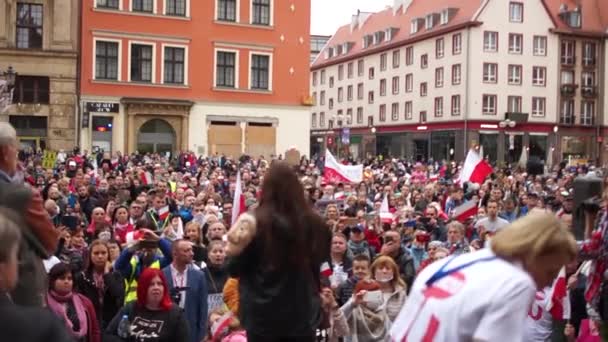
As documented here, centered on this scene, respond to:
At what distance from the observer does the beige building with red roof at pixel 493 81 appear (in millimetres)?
62625

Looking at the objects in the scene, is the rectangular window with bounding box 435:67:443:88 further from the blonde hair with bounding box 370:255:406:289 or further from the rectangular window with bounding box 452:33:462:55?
the blonde hair with bounding box 370:255:406:289

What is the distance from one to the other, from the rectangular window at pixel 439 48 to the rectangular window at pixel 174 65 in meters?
28.2

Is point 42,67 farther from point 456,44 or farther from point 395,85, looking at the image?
point 395,85

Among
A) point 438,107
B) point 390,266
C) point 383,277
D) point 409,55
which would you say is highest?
point 409,55

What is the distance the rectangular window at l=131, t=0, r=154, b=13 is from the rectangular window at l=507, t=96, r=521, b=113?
3204cm

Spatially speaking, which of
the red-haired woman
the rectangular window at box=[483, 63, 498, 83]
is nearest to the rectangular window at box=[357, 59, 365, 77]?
the rectangular window at box=[483, 63, 498, 83]

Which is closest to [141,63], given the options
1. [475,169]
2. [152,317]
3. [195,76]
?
[195,76]

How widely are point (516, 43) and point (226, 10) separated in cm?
2876

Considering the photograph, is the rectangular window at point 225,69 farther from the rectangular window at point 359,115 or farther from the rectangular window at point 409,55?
the rectangular window at point 359,115

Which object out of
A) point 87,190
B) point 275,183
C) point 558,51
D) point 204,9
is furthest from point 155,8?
point 275,183

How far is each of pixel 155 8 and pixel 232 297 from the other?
3864 centimetres

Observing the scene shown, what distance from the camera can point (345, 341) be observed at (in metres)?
7.48

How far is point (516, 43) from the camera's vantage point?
211 feet

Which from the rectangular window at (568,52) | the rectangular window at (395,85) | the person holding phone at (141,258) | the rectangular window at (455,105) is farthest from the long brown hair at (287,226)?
the rectangular window at (395,85)
